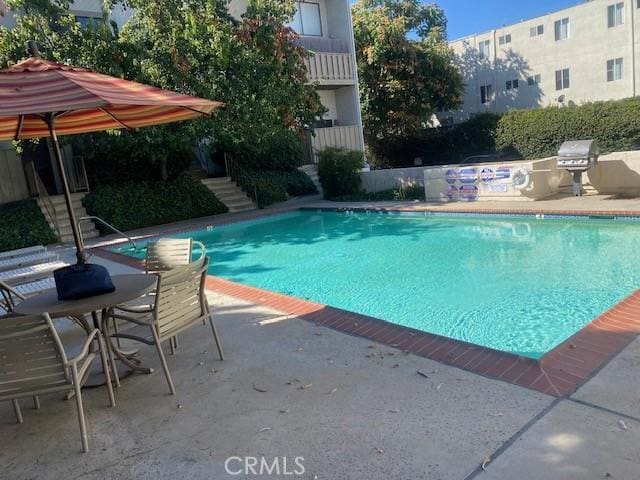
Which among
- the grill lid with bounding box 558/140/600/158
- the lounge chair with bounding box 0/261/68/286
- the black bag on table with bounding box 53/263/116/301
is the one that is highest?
the grill lid with bounding box 558/140/600/158

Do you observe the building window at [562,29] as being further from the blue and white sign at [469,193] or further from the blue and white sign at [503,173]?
the blue and white sign at [503,173]

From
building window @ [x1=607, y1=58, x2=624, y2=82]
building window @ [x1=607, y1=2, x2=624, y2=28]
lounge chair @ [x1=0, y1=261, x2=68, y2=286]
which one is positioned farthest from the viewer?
building window @ [x1=607, y1=58, x2=624, y2=82]

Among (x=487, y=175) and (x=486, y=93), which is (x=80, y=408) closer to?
(x=487, y=175)

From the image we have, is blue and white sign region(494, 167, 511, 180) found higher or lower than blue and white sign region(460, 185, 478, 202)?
higher

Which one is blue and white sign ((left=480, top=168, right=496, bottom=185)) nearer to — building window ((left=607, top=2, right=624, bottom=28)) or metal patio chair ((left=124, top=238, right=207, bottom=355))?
metal patio chair ((left=124, top=238, right=207, bottom=355))

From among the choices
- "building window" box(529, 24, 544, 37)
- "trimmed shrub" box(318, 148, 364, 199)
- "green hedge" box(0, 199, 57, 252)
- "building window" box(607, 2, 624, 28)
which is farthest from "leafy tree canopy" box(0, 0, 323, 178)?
"building window" box(529, 24, 544, 37)

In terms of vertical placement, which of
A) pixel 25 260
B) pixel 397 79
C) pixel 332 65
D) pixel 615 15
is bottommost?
pixel 25 260

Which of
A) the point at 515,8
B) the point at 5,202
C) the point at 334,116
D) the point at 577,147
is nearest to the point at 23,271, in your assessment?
the point at 5,202

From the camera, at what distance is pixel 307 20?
65.5 ft

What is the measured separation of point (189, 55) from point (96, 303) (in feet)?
35.2

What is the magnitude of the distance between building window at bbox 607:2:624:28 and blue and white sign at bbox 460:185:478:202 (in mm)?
19991

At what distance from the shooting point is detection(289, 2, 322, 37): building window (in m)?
19.6

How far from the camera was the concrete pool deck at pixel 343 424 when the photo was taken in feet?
8.00

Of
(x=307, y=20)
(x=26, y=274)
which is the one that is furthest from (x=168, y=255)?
(x=307, y=20)
